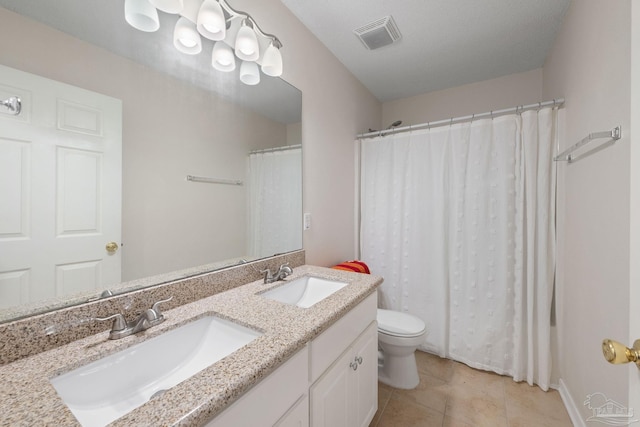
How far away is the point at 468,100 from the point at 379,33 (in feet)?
4.16

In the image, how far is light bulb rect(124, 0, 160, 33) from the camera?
918mm

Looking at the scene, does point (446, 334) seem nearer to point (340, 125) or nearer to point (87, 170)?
point (340, 125)

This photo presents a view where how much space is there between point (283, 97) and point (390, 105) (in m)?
1.75

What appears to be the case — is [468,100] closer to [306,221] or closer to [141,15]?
[306,221]

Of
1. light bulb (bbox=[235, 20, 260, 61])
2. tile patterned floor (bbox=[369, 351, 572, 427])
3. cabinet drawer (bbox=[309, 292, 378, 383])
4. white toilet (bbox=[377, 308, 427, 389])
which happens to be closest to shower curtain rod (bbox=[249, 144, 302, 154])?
light bulb (bbox=[235, 20, 260, 61])

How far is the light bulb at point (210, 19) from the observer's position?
1.08m

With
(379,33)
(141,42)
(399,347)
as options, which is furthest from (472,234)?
(141,42)

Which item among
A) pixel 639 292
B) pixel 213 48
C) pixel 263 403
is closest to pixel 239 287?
pixel 263 403

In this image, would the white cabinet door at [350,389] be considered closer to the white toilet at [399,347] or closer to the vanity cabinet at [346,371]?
the vanity cabinet at [346,371]

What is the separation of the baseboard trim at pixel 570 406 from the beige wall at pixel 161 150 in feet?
6.68

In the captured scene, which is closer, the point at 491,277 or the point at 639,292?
the point at 639,292

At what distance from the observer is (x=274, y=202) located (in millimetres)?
1551

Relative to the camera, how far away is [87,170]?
81 centimetres

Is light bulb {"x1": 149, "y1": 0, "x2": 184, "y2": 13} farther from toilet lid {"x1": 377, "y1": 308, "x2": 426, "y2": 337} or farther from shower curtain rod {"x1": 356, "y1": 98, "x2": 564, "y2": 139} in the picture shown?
toilet lid {"x1": 377, "y1": 308, "x2": 426, "y2": 337}
